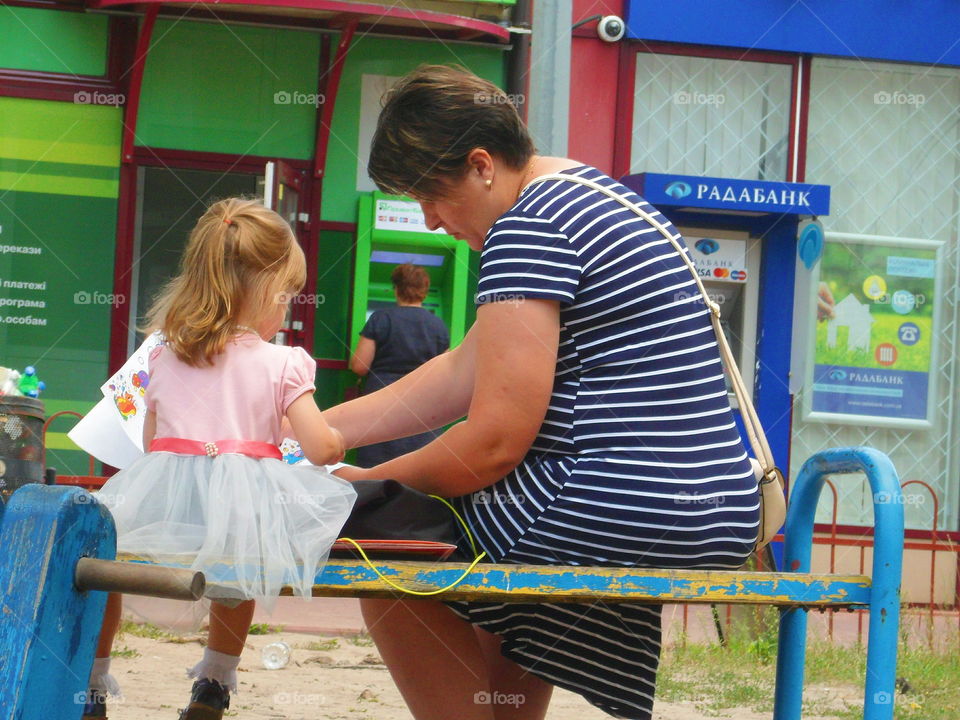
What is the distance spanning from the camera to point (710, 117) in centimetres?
826

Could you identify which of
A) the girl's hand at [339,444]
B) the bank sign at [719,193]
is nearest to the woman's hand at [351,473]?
the girl's hand at [339,444]

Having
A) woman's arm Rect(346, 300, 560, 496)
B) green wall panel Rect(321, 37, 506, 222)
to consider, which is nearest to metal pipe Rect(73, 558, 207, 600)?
woman's arm Rect(346, 300, 560, 496)

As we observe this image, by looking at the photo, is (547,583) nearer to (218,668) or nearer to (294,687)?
(218,668)

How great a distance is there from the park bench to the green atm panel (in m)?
5.24

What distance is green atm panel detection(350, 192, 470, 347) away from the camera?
7.84 meters

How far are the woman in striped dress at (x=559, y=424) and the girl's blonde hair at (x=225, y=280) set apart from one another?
49 centimetres

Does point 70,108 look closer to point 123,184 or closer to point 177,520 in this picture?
point 123,184

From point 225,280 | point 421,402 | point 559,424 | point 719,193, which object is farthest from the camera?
point 719,193

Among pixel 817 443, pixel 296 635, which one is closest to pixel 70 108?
pixel 296 635

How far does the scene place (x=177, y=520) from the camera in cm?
241

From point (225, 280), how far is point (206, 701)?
929 millimetres

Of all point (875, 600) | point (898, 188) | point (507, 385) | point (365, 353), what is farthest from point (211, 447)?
point (898, 188)

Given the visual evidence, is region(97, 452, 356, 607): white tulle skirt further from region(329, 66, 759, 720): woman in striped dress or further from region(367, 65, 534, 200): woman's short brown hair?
region(367, 65, 534, 200): woman's short brown hair

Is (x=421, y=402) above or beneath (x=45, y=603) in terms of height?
above
